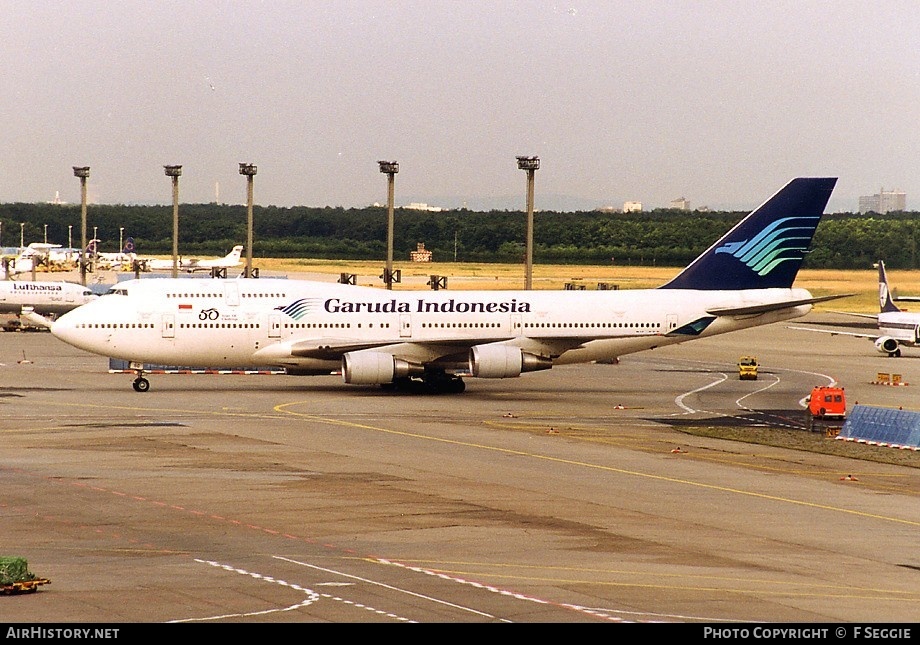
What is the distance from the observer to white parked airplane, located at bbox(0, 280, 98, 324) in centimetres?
10700

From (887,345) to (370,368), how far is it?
1574 inches

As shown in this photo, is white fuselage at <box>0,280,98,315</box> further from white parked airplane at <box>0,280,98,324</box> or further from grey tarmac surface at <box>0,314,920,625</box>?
grey tarmac surface at <box>0,314,920,625</box>

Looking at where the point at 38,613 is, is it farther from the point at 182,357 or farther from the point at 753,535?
the point at 182,357

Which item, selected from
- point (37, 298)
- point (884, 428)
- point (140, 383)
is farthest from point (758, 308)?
point (37, 298)

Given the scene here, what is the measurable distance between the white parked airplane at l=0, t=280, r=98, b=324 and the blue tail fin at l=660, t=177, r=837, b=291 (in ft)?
194

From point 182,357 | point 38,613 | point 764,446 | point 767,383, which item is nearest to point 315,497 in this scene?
point 38,613

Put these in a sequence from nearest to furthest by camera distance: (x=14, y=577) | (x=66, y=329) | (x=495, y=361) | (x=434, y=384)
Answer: (x=14, y=577) → (x=495, y=361) → (x=66, y=329) → (x=434, y=384)

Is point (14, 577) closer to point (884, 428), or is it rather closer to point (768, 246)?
point (884, 428)

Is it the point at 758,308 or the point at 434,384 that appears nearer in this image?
the point at 434,384

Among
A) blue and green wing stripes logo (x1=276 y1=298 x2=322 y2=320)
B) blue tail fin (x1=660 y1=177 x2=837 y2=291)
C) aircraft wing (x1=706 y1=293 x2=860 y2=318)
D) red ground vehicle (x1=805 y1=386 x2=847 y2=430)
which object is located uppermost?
blue tail fin (x1=660 y1=177 x2=837 y2=291)

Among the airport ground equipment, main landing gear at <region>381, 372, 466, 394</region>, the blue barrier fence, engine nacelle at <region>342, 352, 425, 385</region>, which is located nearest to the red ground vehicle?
the blue barrier fence

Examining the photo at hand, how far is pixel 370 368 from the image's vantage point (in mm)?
56375

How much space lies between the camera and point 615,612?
67.2 feet

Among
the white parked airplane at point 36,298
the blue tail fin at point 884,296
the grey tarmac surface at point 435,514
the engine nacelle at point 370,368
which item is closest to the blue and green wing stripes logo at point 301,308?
the engine nacelle at point 370,368
